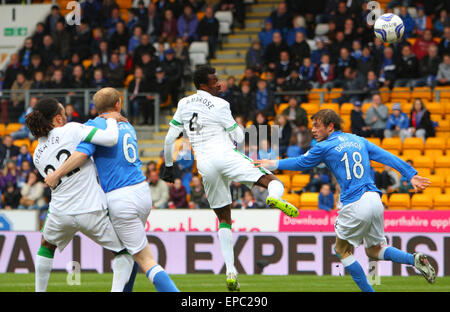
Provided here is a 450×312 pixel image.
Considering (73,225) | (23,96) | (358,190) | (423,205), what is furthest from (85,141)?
(23,96)

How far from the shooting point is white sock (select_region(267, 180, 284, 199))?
860 centimetres

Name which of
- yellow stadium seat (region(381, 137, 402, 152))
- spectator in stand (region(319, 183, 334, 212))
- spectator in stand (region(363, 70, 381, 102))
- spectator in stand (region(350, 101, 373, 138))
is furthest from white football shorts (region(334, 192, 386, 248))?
spectator in stand (region(363, 70, 381, 102))

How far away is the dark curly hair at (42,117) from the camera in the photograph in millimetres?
7570

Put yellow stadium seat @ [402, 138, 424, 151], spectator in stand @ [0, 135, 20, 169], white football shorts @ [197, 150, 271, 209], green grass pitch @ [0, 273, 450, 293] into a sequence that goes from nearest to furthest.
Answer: white football shorts @ [197, 150, 271, 209] < green grass pitch @ [0, 273, 450, 293] < yellow stadium seat @ [402, 138, 424, 151] < spectator in stand @ [0, 135, 20, 169]

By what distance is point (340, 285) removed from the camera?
36.6 feet

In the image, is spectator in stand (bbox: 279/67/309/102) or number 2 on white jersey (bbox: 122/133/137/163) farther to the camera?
spectator in stand (bbox: 279/67/309/102)

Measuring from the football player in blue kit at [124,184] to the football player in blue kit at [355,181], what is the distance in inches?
65.6

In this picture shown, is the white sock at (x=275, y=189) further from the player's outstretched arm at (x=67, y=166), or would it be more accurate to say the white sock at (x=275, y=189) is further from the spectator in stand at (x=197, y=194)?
the spectator in stand at (x=197, y=194)

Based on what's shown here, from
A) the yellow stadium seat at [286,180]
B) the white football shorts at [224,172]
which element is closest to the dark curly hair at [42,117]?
the white football shorts at [224,172]

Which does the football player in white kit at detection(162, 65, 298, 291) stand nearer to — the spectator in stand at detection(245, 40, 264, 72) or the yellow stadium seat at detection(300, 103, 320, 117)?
the yellow stadium seat at detection(300, 103, 320, 117)

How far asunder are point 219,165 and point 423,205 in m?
9.39

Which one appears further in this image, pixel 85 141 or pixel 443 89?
pixel 443 89

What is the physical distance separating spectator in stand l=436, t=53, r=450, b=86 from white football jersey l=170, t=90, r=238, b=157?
10.9 metres

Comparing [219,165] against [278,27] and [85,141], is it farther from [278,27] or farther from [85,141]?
[278,27]
